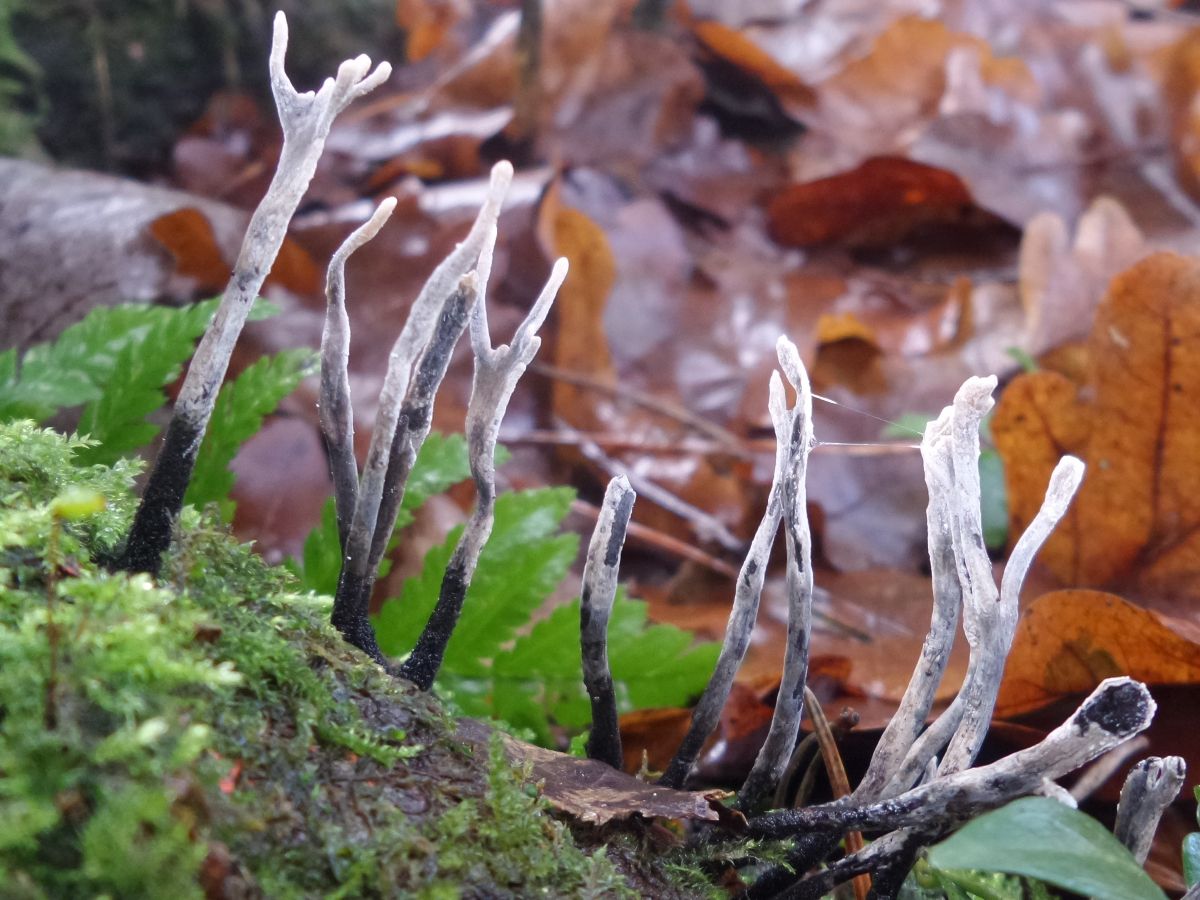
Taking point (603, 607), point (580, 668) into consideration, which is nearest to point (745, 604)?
point (603, 607)

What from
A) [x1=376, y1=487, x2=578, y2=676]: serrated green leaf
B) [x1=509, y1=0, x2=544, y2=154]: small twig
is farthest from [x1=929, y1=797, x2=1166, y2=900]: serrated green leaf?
[x1=509, y1=0, x2=544, y2=154]: small twig

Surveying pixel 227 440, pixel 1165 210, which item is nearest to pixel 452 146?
pixel 227 440

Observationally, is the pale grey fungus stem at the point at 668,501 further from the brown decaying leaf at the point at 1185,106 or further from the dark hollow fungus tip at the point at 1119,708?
the brown decaying leaf at the point at 1185,106

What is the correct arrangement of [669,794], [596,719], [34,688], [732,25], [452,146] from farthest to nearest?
1. [732,25]
2. [452,146]
3. [596,719]
4. [669,794]
5. [34,688]

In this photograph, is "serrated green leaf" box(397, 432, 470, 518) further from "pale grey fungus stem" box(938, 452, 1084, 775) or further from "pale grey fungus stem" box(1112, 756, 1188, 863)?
"pale grey fungus stem" box(1112, 756, 1188, 863)

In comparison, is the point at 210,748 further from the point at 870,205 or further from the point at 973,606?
the point at 870,205

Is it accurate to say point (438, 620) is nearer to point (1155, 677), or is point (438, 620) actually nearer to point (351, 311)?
point (1155, 677)

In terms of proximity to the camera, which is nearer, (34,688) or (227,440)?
(34,688)
